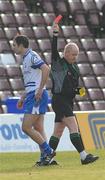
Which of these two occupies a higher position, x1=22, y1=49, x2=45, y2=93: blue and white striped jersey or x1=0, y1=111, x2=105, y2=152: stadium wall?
x1=22, y1=49, x2=45, y2=93: blue and white striped jersey

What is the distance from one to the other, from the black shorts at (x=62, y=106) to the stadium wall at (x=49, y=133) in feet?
13.7

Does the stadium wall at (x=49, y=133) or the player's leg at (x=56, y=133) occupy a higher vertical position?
the player's leg at (x=56, y=133)

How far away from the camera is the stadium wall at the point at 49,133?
44.2 ft

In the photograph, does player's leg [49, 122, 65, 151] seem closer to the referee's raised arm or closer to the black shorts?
the black shorts

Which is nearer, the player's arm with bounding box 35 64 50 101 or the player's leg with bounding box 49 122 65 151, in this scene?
the player's arm with bounding box 35 64 50 101

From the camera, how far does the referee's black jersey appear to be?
924cm

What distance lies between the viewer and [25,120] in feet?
30.2

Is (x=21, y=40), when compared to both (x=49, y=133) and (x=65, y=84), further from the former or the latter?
(x=49, y=133)

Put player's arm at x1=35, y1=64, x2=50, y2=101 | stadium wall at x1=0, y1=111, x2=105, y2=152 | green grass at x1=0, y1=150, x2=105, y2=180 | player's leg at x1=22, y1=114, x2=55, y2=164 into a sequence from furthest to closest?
stadium wall at x1=0, y1=111, x2=105, y2=152 → player's leg at x1=22, y1=114, x2=55, y2=164 → player's arm at x1=35, y1=64, x2=50, y2=101 → green grass at x1=0, y1=150, x2=105, y2=180

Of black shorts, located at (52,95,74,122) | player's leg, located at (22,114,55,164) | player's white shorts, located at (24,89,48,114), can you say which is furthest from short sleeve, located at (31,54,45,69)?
player's leg, located at (22,114,55,164)

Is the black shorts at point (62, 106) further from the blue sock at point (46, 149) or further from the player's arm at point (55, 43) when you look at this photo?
the player's arm at point (55, 43)

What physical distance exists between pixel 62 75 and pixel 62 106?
37cm

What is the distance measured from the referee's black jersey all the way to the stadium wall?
4309 mm

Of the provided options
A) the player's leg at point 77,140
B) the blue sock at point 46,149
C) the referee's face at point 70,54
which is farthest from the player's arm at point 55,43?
the blue sock at point 46,149
